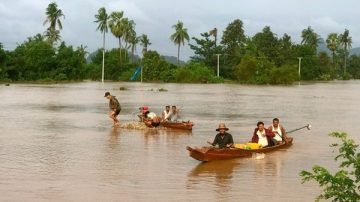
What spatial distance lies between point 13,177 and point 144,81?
7943 cm

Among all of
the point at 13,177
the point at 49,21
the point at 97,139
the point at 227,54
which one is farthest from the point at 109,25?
the point at 13,177

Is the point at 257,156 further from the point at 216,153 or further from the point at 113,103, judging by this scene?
the point at 113,103

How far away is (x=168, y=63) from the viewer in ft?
307

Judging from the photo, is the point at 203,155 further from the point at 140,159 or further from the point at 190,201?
the point at 190,201

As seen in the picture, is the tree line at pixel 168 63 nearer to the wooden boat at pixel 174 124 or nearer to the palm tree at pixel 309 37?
the palm tree at pixel 309 37

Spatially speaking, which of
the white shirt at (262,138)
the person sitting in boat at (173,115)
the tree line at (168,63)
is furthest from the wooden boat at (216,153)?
the tree line at (168,63)

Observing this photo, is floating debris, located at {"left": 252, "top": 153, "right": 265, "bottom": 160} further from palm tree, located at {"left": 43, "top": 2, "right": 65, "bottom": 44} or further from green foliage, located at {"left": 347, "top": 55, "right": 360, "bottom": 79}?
green foliage, located at {"left": 347, "top": 55, "right": 360, "bottom": 79}

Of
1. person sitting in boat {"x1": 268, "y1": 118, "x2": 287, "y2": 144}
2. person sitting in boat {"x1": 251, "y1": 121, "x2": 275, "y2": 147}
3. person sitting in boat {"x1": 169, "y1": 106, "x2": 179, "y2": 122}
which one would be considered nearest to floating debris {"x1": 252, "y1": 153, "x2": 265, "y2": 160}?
person sitting in boat {"x1": 251, "y1": 121, "x2": 275, "y2": 147}

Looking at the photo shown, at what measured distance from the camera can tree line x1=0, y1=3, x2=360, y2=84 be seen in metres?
82.0

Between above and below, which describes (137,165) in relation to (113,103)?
below

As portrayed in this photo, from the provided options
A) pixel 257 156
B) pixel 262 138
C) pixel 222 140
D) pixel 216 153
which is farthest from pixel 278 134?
pixel 216 153

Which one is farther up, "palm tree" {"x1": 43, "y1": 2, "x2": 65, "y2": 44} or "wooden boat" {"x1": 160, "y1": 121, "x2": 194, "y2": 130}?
"palm tree" {"x1": 43, "y1": 2, "x2": 65, "y2": 44}

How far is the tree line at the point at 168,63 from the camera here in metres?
82.0

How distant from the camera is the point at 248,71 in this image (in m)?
85.8
